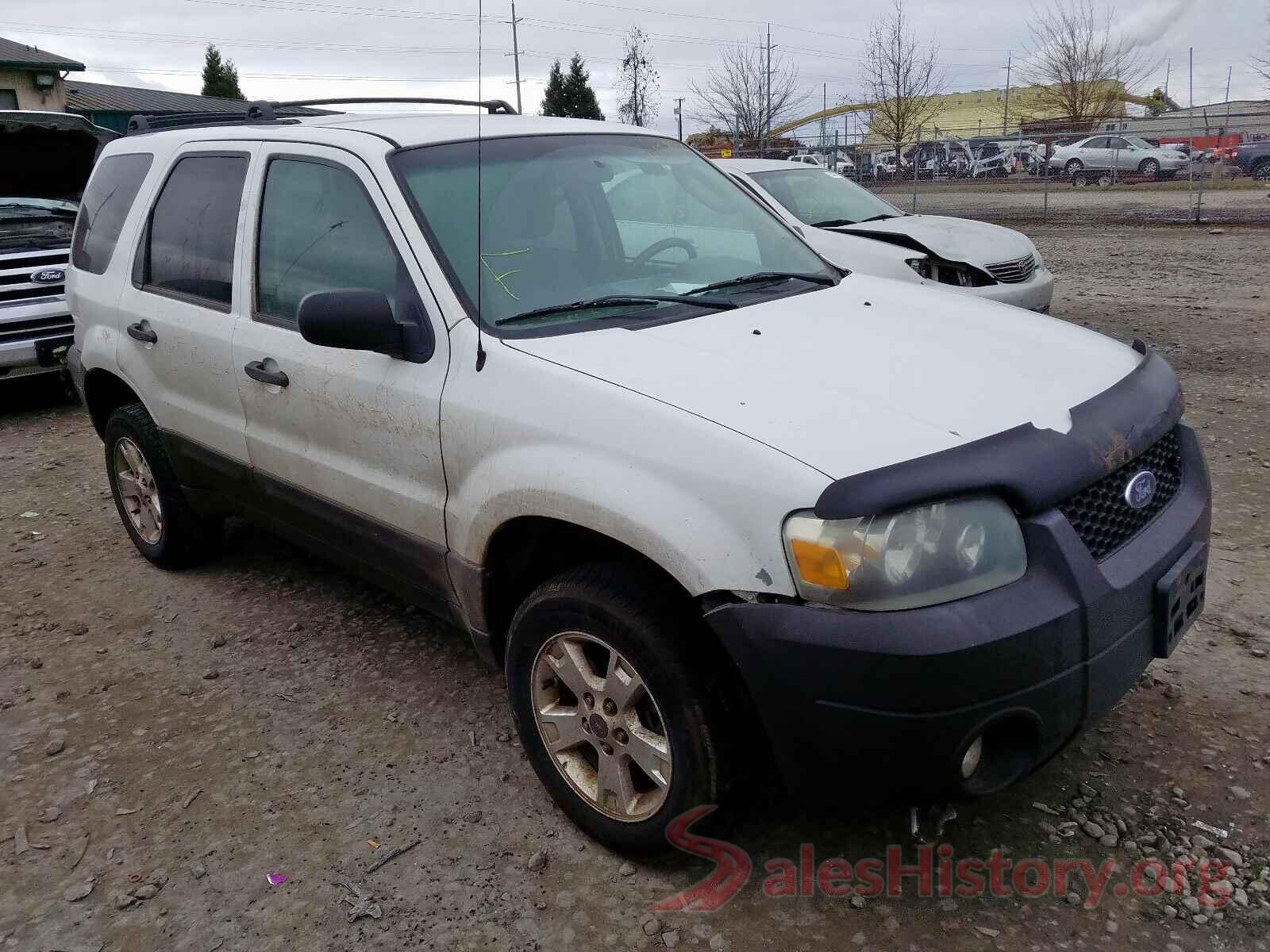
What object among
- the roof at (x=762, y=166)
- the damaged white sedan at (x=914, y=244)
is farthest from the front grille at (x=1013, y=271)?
the roof at (x=762, y=166)

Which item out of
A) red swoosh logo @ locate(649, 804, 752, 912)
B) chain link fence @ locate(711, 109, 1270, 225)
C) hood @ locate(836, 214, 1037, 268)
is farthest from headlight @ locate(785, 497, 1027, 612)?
chain link fence @ locate(711, 109, 1270, 225)

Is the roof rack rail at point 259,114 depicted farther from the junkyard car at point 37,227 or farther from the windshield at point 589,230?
the junkyard car at point 37,227

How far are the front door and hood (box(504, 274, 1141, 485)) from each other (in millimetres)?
461

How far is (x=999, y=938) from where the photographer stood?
2408mm

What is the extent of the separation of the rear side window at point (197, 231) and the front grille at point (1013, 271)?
18.3 feet

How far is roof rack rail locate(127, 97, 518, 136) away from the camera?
3926mm

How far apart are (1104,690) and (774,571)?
2.68 feet

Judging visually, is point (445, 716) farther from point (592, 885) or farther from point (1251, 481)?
point (1251, 481)

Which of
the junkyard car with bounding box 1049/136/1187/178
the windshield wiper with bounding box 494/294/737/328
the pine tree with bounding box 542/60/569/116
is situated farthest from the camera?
the junkyard car with bounding box 1049/136/1187/178

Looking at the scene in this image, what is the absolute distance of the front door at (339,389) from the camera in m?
3.01

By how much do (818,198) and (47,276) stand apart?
6260 millimetres

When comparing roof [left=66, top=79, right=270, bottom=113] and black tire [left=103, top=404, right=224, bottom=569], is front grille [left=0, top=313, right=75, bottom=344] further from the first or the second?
roof [left=66, top=79, right=270, bottom=113]

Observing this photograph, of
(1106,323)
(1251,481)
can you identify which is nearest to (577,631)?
(1251,481)

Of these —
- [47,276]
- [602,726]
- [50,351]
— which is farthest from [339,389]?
[47,276]
